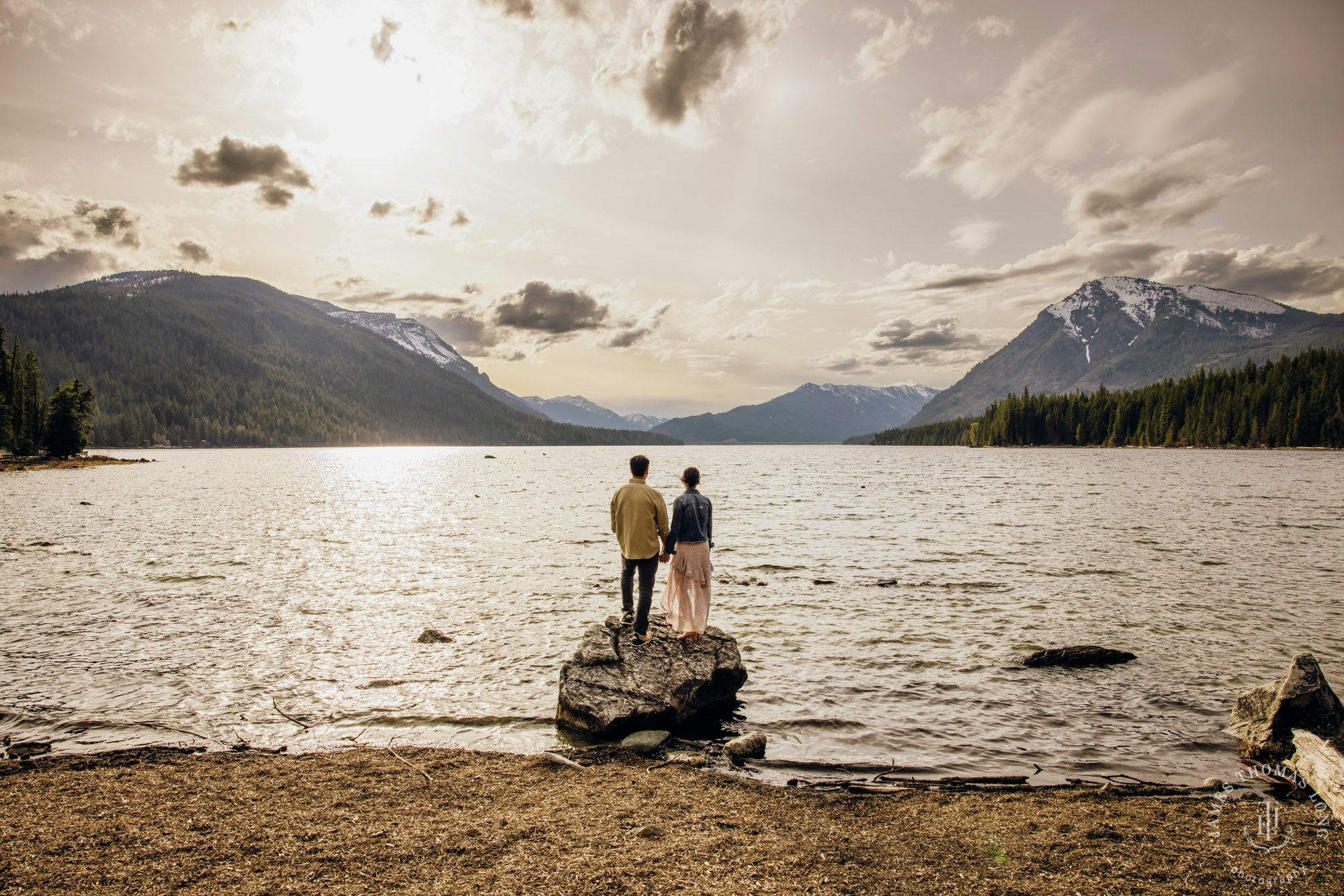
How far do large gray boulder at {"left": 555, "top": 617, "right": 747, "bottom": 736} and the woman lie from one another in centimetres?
57

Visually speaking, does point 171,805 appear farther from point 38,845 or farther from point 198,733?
point 198,733

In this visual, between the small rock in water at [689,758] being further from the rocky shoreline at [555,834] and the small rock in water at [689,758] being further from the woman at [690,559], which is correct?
the woman at [690,559]

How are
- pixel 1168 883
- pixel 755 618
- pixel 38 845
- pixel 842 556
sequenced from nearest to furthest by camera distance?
pixel 1168 883
pixel 38 845
pixel 755 618
pixel 842 556

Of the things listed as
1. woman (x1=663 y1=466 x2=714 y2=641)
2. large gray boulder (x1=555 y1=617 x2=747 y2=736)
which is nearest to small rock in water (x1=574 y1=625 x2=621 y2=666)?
large gray boulder (x1=555 y1=617 x2=747 y2=736)

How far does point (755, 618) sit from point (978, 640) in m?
6.65

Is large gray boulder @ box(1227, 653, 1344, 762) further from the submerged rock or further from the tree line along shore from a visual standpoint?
the tree line along shore

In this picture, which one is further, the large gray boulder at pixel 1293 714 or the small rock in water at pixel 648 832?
the large gray boulder at pixel 1293 714

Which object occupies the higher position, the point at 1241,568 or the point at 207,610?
the point at 1241,568

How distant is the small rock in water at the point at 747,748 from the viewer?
10.8m

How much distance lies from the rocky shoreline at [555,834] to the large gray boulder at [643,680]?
1591mm

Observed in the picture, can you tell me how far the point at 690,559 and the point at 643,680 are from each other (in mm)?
2737

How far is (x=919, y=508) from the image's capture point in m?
53.0

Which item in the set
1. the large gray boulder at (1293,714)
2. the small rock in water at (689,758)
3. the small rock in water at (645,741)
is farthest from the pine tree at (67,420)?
the large gray boulder at (1293,714)

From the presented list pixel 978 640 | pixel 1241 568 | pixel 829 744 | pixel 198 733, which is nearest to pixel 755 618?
pixel 978 640
